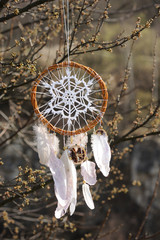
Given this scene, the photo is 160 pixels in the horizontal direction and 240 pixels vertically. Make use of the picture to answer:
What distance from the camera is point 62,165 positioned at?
1535mm

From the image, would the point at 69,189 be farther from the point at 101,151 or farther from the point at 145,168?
the point at 145,168

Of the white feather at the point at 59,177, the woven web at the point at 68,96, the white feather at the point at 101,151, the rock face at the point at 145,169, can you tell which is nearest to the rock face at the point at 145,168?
the rock face at the point at 145,169

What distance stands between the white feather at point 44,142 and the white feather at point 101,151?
0.22 meters

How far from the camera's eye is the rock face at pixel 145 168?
5.25 m

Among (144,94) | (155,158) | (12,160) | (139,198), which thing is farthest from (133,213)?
(144,94)

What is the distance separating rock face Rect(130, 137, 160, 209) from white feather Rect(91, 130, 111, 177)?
3.87m

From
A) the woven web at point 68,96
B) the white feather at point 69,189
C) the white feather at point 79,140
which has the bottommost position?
the white feather at point 69,189

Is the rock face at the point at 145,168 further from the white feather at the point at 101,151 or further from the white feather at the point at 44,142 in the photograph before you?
the white feather at the point at 44,142

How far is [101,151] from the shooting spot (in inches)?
62.6

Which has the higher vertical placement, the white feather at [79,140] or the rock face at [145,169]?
the rock face at [145,169]

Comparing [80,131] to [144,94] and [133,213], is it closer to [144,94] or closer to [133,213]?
[133,213]

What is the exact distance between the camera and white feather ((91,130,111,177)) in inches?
61.2

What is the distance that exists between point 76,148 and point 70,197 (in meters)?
0.26

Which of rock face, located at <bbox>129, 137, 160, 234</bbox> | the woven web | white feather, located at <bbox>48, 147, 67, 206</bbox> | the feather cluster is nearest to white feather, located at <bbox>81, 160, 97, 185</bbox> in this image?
the feather cluster
